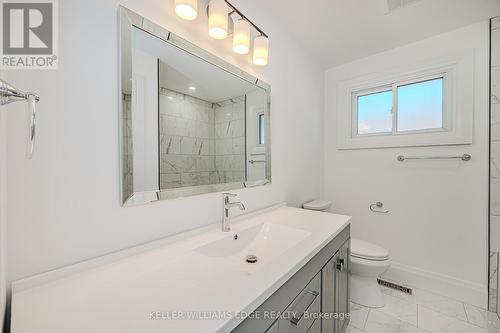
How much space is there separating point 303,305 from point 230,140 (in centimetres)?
95

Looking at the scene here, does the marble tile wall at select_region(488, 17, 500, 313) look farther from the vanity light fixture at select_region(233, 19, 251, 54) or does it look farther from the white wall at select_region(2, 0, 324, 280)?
the white wall at select_region(2, 0, 324, 280)

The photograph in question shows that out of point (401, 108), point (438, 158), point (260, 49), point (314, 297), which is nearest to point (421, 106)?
point (401, 108)

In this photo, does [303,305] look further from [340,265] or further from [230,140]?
[230,140]

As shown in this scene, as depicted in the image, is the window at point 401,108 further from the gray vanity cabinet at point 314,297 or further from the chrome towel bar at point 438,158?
the gray vanity cabinet at point 314,297

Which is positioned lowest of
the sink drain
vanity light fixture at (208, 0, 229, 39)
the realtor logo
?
the sink drain

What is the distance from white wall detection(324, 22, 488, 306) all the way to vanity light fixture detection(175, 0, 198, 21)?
201 centimetres

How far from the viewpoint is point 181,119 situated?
1090mm

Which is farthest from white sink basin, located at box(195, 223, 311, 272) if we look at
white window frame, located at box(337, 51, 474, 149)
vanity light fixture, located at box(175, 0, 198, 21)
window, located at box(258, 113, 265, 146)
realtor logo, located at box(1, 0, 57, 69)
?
white window frame, located at box(337, 51, 474, 149)

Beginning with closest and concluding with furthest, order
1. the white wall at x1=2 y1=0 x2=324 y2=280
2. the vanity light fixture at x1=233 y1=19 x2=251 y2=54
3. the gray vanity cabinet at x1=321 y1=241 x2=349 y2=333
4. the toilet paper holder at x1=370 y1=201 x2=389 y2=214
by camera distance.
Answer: the white wall at x1=2 y1=0 x2=324 y2=280 < the gray vanity cabinet at x1=321 y1=241 x2=349 y2=333 < the vanity light fixture at x1=233 y1=19 x2=251 y2=54 < the toilet paper holder at x1=370 y1=201 x2=389 y2=214

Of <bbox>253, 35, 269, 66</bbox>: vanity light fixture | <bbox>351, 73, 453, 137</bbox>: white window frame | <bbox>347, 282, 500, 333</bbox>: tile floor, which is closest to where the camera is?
<bbox>253, 35, 269, 66</bbox>: vanity light fixture

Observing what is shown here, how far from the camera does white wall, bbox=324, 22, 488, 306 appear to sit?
171cm

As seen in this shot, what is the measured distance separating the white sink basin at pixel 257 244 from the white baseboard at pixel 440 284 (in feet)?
5.32

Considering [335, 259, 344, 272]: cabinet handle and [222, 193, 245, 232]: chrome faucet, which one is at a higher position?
[222, 193, 245, 232]: chrome faucet

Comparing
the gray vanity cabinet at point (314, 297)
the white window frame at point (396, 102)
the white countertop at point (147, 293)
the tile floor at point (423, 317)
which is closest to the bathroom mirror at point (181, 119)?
the white countertop at point (147, 293)
